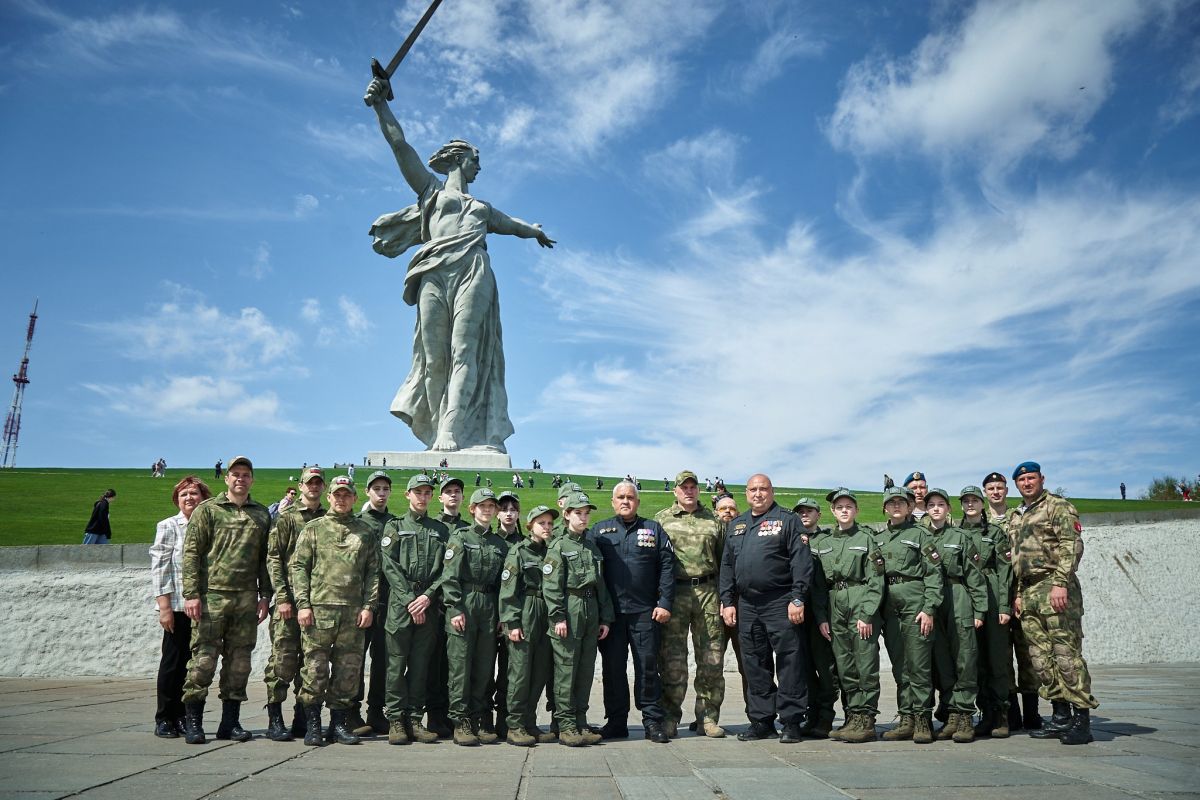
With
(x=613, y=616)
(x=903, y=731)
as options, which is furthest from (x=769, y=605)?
(x=903, y=731)

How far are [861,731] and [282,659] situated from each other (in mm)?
4205

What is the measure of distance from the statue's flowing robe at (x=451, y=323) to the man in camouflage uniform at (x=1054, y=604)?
2318 centimetres

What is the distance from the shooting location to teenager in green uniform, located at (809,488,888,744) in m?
6.00

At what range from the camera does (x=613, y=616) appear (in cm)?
621

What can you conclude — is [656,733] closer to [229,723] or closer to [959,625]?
[959,625]

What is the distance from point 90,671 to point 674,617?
7773 millimetres

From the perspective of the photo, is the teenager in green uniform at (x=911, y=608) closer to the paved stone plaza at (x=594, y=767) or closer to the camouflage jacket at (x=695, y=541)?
the paved stone plaza at (x=594, y=767)

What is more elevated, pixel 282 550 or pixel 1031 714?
pixel 282 550

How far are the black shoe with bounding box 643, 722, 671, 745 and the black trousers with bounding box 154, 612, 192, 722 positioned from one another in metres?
3.35

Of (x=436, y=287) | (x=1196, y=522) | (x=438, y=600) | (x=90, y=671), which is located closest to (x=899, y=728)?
(x=438, y=600)

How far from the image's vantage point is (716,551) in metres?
6.67

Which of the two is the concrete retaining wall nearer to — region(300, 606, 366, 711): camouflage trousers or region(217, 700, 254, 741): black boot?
region(217, 700, 254, 741): black boot

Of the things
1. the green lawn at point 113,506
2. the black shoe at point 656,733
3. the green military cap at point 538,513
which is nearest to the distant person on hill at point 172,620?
the green military cap at point 538,513

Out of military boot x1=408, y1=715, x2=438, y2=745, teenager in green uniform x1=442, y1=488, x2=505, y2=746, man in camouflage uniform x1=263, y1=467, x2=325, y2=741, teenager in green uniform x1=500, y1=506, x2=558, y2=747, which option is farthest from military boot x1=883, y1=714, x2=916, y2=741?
man in camouflage uniform x1=263, y1=467, x2=325, y2=741
